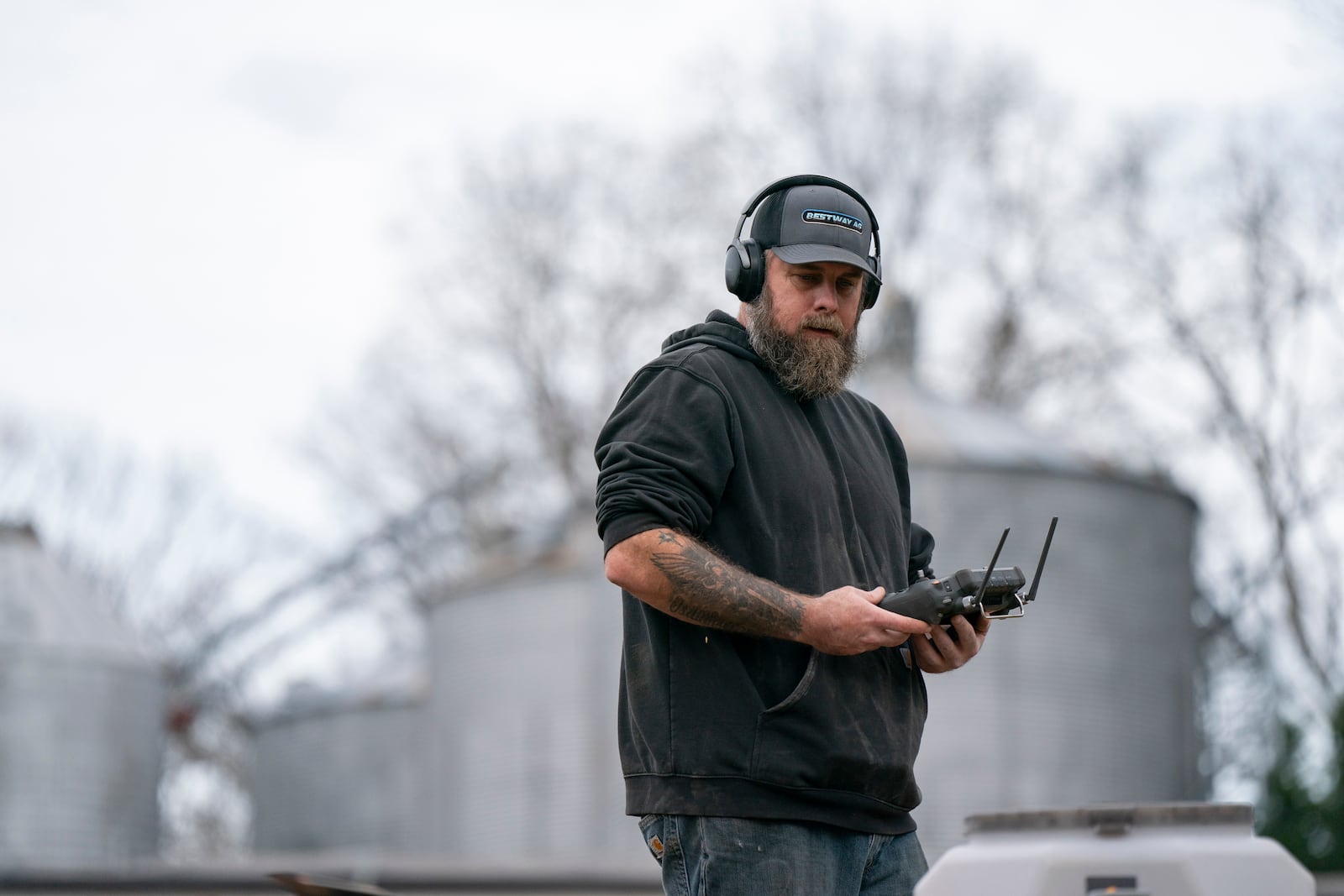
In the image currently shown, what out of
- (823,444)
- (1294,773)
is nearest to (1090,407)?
(1294,773)

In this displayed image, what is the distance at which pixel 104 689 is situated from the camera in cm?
1598

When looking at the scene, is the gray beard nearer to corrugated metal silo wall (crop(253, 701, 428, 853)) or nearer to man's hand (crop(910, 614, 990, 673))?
man's hand (crop(910, 614, 990, 673))

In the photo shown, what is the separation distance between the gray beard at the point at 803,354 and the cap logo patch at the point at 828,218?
0.54 ft

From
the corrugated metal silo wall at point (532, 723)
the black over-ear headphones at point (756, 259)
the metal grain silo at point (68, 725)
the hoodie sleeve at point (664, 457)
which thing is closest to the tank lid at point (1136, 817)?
the hoodie sleeve at point (664, 457)

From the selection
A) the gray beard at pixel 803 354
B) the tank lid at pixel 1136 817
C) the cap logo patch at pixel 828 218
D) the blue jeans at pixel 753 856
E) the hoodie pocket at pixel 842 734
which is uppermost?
the cap logo patch at pixel 828 218

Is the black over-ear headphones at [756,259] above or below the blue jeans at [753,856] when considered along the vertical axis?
above

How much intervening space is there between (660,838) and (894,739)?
18.0 inches

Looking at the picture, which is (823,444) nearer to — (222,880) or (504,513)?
(222,880)

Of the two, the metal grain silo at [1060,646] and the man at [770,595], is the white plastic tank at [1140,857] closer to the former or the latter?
the man at [770,595]

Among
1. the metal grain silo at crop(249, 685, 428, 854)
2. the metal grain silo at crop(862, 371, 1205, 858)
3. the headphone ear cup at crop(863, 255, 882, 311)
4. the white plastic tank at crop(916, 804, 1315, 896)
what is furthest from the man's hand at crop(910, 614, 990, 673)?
the metal grain silo at crop(249, 685, 428, 854)

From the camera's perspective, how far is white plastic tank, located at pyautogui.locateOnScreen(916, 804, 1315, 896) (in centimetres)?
304

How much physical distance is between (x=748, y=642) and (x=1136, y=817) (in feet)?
2.68

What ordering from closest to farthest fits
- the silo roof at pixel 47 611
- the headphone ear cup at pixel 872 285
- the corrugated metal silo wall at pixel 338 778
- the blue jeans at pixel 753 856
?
the blue jeans at pixel 753 856 → the headphone ear cup at pixel 872 285 → the silo roof at pixel 47 611 → the corrugated metal silo wall at pixel 338 778

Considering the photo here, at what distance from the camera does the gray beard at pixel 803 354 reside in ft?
12.8
